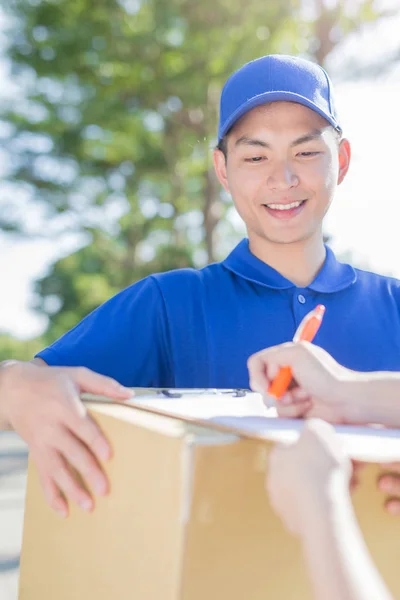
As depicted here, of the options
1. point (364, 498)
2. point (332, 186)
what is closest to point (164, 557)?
point (364, 498)

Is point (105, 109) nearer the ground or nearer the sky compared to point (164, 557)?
nearer the sky

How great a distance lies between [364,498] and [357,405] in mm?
131

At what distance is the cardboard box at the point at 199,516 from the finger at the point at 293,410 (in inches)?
2.3

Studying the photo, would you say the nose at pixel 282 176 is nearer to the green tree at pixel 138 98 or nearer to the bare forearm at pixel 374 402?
the bare forearm at pixel 374 402

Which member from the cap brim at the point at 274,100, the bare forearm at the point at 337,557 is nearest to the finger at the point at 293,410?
the bare forearm at the point at 337,557

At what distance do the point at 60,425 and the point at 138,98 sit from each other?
24.8ft

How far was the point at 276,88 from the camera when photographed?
4.19 feet

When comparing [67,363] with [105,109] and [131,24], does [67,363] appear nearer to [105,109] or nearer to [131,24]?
[131,24]

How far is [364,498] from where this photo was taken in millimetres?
698

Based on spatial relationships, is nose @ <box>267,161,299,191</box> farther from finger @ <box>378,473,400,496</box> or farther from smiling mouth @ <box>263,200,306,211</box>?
finger @ <box>378,473,400,496</box>

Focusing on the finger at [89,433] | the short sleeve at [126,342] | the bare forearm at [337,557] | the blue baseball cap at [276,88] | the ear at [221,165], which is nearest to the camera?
the bare forearm at [337,557]

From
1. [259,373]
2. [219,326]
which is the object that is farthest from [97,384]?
[219,326]

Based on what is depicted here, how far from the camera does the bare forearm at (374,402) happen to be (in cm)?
80

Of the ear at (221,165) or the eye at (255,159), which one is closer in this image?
the eye at (255,159)
